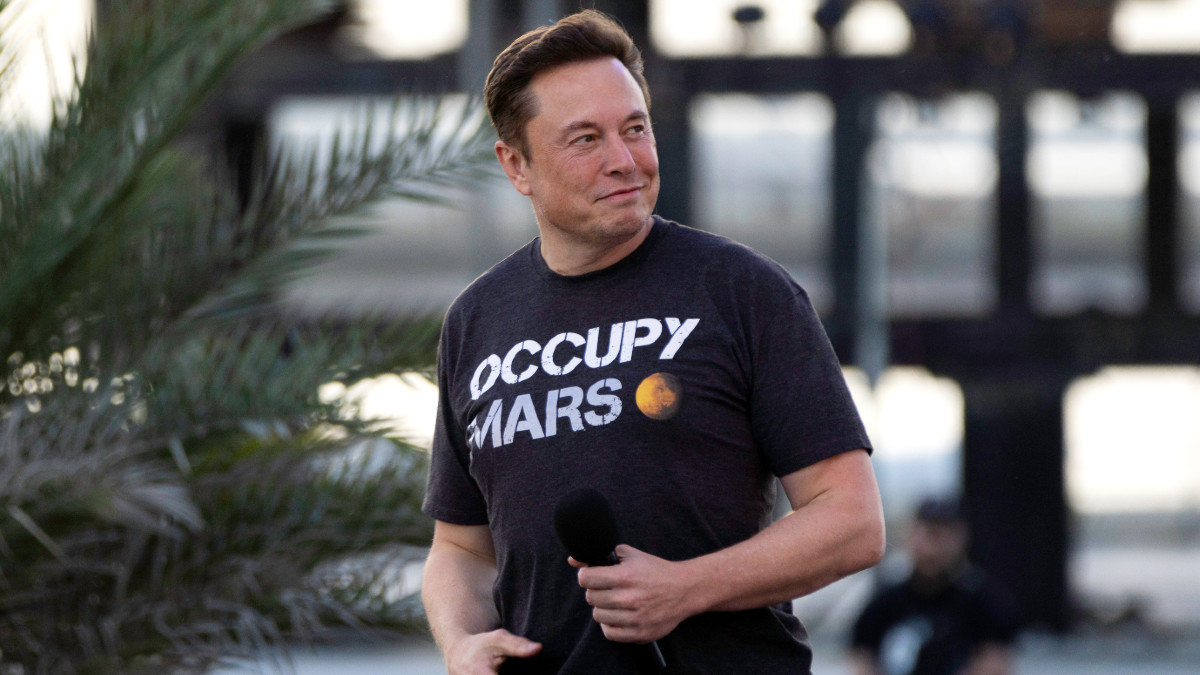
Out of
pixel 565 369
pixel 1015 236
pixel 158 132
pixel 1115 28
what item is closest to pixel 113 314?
pixel 158 132

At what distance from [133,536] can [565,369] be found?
2685mm

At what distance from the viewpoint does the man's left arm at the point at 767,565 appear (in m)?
1.81

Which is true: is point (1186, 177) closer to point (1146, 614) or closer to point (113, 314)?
point (1146, 614)

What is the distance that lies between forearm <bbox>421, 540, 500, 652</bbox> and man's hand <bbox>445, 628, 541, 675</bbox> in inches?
2.3

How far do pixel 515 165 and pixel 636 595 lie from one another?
28.5 inches

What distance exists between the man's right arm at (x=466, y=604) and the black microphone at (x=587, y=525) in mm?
223

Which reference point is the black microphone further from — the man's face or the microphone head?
the man's face

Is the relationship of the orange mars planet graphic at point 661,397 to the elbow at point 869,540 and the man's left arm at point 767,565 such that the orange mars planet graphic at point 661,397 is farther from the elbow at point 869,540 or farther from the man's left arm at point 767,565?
the elbow at point 869,540

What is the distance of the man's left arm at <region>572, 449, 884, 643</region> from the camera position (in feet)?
5.92

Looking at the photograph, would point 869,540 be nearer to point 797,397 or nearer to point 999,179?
point 797,397

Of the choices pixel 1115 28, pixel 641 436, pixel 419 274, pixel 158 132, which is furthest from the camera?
pixel 419 274

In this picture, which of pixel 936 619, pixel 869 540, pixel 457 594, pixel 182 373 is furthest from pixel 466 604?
pixel 936 619

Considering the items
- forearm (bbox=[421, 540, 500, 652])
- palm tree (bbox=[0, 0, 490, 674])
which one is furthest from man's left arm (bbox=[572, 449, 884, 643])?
palm tree (bbox=[0, 0, 490, 674])

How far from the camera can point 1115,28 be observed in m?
13.0
